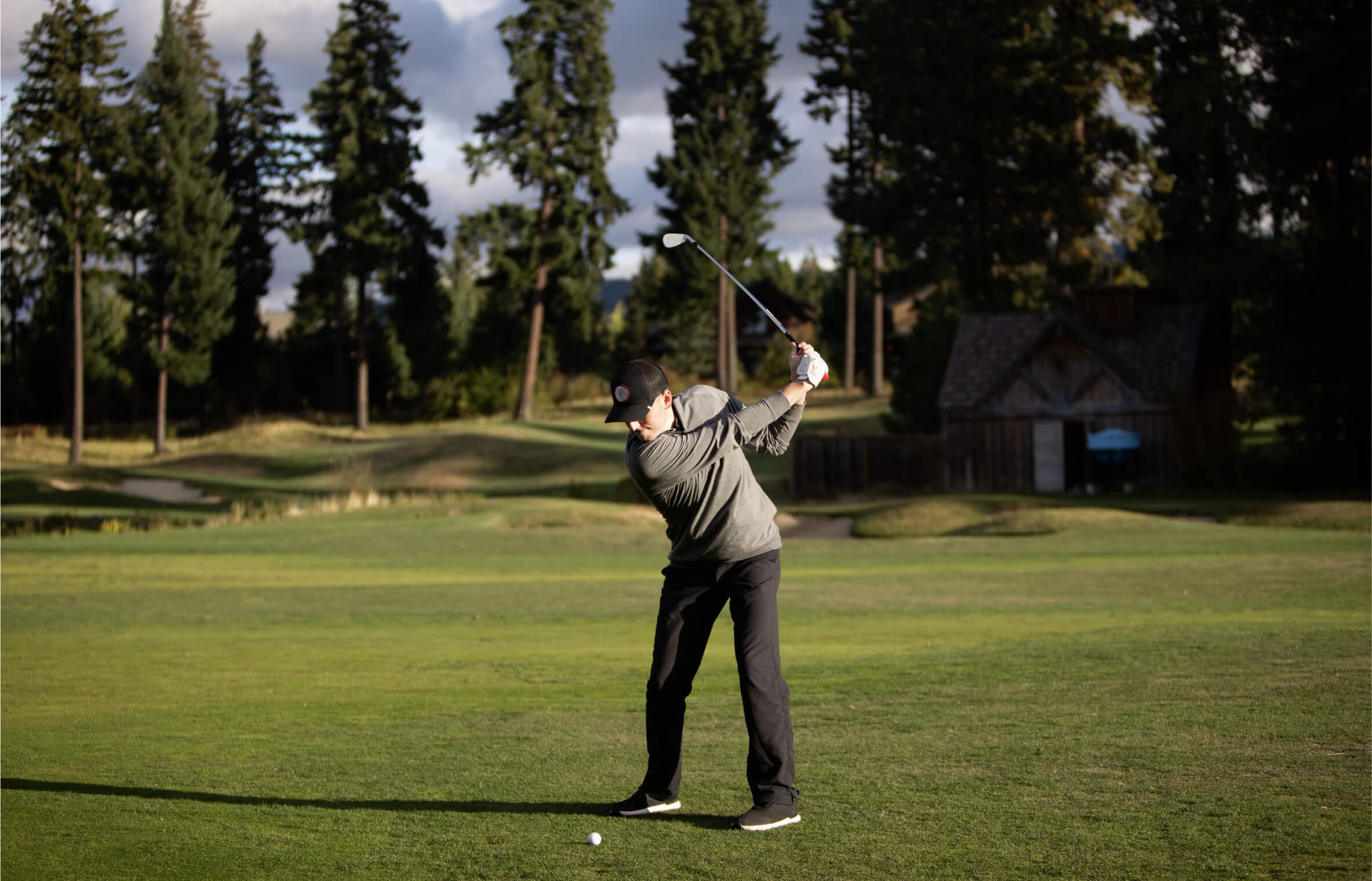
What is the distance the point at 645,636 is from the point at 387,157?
59821 millimetres

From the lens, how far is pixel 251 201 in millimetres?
73625

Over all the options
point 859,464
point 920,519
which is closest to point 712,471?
point 920,519

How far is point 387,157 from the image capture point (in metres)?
68.8

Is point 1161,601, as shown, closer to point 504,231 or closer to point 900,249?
point 900,249

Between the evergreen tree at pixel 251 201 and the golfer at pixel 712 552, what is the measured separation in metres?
69.3

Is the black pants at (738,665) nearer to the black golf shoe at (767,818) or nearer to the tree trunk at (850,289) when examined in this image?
the black golf shoe at (767,818)

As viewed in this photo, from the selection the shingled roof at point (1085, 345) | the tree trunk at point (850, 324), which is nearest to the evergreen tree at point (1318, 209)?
the shingled roof at point (1085, 345)

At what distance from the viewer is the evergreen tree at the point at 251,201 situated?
7144 cm

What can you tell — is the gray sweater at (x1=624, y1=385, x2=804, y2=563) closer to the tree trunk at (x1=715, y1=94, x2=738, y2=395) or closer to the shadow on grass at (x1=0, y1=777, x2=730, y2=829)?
the shadow on grass at (x1=0, y1=777, x2=730, y2=829)

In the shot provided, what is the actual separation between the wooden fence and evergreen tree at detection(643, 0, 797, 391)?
2279 centimetres

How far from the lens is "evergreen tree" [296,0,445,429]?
6831 centimetres

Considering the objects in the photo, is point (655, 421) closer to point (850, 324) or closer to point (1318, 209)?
point (1318, 209)

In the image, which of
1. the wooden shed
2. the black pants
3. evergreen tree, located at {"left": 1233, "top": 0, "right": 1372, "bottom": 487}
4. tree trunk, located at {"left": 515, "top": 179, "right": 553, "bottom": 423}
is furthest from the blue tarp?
the black pants

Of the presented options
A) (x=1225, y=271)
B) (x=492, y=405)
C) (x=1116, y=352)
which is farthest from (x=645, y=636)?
(x=492, y=405)
